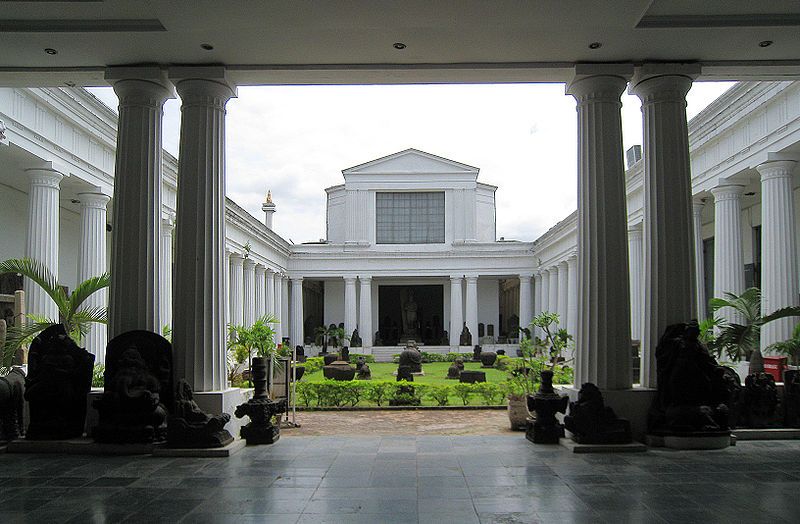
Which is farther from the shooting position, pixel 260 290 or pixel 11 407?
pixel 260 290

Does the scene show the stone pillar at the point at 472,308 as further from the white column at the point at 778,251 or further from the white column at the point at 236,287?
the white column at the point at 778,251

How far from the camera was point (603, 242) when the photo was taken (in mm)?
9203

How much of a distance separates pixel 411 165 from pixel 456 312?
10392 millimetres

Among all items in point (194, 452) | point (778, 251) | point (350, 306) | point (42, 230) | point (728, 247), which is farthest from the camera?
point (350, 306)

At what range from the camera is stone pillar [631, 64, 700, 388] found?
907 centimetres

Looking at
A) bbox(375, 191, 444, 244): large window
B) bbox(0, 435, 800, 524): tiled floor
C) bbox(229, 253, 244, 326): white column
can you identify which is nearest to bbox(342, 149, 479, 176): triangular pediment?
bbox(375, 191, 444, 244): large window

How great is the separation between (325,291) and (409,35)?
39.8 metres

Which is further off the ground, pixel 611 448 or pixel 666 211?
pixel 666 211

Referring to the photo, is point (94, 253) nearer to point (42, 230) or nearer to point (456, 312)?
point (42, 230)

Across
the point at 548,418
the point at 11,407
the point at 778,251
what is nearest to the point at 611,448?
the point at 548,418

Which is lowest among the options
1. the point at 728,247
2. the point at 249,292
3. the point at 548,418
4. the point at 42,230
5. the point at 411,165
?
the point at 548,418

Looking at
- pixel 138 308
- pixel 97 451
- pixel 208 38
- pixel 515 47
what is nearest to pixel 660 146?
pixel 515 47

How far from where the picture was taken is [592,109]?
30.6 feet

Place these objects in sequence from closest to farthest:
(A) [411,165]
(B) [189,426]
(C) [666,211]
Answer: (B) [189,426] → (C) [666,211] → (A) [411,165]
